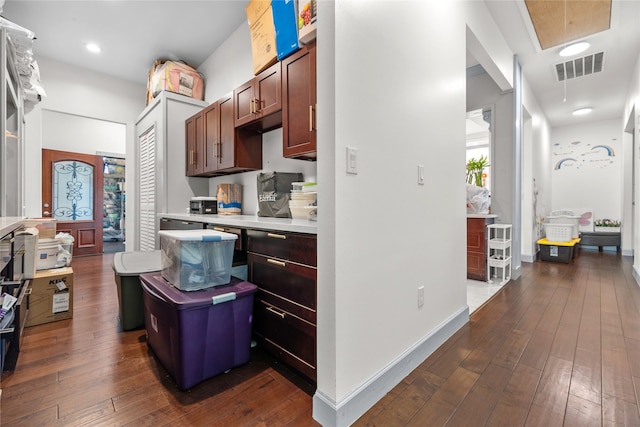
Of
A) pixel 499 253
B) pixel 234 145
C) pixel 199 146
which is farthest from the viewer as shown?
pixel 499 253

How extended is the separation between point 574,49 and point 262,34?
376 cm

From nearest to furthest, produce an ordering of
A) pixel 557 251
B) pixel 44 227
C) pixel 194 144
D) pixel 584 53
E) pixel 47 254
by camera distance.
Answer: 1. pixel 47 254
2. pixel 44 227
3. pixel 194 144
4. pixel 584 53
5. pixel 557 251

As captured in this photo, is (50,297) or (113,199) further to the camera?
(113,199)

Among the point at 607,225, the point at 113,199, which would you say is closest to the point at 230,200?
the point at 113,199

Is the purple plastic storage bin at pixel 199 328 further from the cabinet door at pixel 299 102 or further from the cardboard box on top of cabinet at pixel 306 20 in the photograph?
the cardboard box on top of cabinet at pixel 306 20

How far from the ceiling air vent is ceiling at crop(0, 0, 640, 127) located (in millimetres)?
78

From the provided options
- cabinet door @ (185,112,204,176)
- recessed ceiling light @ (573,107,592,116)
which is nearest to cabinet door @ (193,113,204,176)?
cabinet door @ (185,112,204,176)

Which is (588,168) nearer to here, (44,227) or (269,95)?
(269,95)

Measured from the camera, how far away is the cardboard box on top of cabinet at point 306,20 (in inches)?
71.1

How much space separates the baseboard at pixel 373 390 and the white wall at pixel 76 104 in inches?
Answer: 180

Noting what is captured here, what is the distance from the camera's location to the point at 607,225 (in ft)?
20.2

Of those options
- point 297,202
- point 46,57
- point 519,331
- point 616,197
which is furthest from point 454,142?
Answer: point 616,197

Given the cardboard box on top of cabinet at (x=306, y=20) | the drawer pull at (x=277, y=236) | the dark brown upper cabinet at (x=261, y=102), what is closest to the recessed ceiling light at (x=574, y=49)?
the cardboard box on top of cabinet at (x=306, y=20)

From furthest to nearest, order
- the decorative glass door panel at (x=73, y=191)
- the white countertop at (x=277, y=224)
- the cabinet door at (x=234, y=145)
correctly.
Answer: the decorative glass door panel at (x=73, y=191)
the cabinet door at (x=234, y=145)
the white countertop at (x=277, y=224)
